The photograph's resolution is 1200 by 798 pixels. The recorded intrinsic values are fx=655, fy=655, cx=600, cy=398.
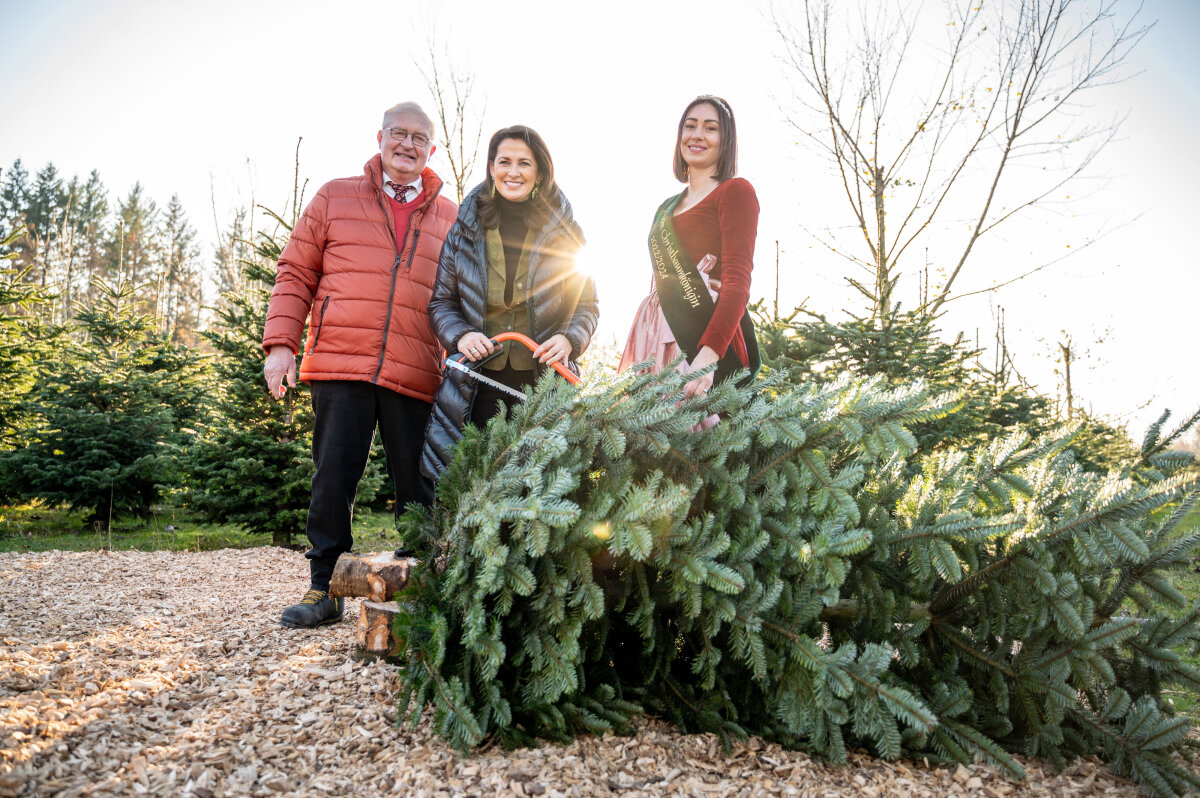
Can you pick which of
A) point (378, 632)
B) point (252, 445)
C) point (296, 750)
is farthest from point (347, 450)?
point (252, 445)

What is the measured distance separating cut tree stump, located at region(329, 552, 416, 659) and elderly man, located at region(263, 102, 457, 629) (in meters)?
0.27

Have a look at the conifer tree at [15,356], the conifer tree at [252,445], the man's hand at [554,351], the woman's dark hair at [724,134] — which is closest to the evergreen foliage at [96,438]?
the conifer tree at [15,356]

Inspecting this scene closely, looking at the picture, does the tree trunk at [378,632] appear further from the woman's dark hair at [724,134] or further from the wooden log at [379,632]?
the woman's dark hair at [724,134]

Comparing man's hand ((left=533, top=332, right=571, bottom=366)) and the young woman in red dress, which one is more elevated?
the young woman in red dress

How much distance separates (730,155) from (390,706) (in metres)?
2.43

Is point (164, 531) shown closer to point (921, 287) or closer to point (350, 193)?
point (350, 193)

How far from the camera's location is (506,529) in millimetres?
1890

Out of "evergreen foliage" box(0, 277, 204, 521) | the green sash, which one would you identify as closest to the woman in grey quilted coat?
the green sash

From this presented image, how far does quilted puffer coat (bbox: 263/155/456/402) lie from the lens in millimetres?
2998

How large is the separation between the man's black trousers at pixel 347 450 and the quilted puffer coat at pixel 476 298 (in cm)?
26

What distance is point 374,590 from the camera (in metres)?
2.75

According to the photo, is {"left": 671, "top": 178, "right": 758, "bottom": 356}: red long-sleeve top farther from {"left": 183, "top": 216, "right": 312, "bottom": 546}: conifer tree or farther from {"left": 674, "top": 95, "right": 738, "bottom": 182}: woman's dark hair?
{"left": 183, "top": 216, "right": 312, "bottom": 546}: conifer tree

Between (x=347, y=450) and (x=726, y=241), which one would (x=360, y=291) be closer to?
(x=347, y=450)

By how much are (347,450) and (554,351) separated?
1148 mm
